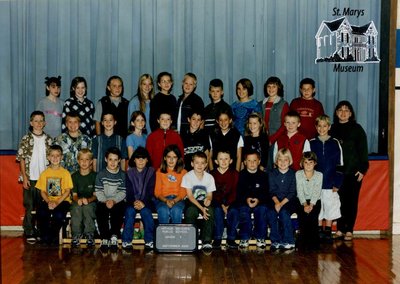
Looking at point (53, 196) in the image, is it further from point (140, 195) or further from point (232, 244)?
point (232, 244)

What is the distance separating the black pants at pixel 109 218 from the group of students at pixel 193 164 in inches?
0.4

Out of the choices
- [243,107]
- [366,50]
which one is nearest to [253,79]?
[243,107]

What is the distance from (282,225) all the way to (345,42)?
238 cm

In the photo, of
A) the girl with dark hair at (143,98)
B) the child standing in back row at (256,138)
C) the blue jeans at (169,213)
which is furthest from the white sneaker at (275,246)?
the girl with dark hair at (143,98)

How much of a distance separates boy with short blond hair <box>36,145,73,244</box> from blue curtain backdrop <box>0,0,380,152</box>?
1.16 m

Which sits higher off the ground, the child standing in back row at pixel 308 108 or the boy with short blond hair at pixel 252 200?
the child standing in back row at pixel 308 108

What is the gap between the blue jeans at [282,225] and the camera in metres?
6.66

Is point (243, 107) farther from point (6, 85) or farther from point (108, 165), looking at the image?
point (6, 85)

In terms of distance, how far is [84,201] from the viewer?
673 centimetres

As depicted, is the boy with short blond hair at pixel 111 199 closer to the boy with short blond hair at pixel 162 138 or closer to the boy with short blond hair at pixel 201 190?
the boy with short blond hair at pixel 162 138

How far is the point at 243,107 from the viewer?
7223mm

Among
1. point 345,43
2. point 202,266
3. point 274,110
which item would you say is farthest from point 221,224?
point 345,43

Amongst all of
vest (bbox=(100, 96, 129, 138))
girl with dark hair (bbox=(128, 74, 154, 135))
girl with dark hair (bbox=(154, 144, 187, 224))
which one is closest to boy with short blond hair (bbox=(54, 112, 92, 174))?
vest (bbox=(100, 96, 129, 138))

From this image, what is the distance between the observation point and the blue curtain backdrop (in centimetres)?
778
